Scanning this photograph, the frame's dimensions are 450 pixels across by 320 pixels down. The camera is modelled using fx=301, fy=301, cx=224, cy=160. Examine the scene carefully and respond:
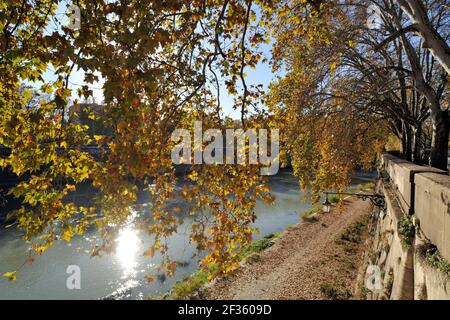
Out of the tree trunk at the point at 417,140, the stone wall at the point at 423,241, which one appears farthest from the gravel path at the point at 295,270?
the stone wall at the point at 423,241

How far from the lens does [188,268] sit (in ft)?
50.5

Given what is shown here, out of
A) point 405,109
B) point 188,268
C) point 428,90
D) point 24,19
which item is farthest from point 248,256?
point 24,19

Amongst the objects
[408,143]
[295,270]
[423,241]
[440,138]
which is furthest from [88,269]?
[408,143]

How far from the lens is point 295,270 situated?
13.5 meters

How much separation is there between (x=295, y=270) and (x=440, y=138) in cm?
793

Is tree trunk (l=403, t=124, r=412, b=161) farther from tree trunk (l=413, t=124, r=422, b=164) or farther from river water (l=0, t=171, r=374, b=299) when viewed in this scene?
river water (l=0, t=171, r=374, b=299)

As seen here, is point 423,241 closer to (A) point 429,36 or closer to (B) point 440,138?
(A) point 429,36

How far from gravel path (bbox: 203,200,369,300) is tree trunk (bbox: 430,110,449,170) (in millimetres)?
5281

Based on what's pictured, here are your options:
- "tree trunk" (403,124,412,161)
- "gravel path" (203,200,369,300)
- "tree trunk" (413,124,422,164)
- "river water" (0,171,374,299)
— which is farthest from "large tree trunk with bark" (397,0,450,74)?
"tree trunk" (403,124,412,161)

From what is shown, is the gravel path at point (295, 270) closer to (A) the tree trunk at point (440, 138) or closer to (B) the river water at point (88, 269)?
(B) the river water at point (88, 269)

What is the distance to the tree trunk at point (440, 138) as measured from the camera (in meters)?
8.72
